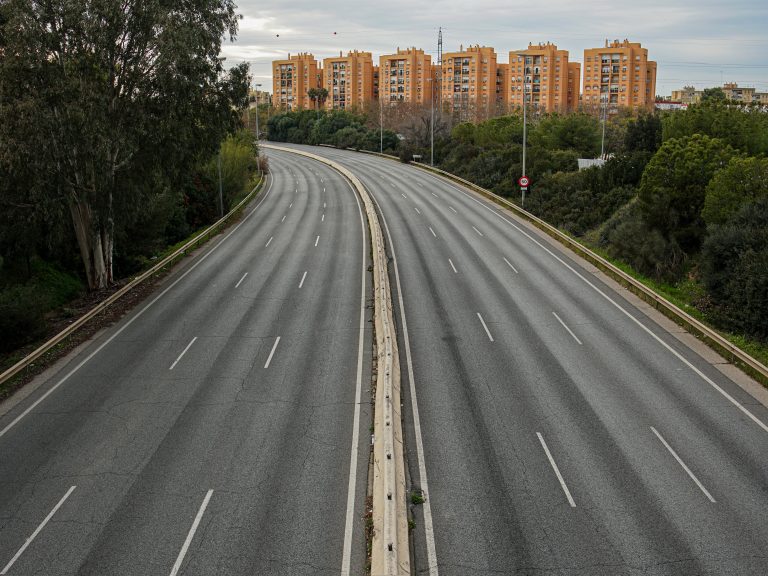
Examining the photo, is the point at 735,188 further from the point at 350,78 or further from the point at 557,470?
the point at 350,78

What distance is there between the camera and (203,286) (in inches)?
1133

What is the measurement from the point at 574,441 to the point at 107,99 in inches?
836

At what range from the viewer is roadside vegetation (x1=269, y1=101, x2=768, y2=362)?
2339cm

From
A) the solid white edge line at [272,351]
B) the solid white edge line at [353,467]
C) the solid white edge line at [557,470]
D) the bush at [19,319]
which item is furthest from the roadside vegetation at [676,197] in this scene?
the bush at [19,319]

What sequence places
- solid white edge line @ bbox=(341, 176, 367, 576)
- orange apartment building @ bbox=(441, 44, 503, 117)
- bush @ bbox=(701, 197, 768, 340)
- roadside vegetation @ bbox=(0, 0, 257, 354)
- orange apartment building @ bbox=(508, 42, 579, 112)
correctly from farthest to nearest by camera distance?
orange apartment building @ bbox=(441, 44, 503, 117)
orange apartment building @ bbox=(508, 42, 579, 112)
roadside vegetation @ bbox=(0, 0, 257, 354)
bush @ bbox=(701, 197, 768, 340)
solid white edge line @ bbox=(341, 176, 367, 576)

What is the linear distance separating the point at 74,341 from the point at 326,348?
8498mm

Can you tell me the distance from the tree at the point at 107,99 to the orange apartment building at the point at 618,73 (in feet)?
480

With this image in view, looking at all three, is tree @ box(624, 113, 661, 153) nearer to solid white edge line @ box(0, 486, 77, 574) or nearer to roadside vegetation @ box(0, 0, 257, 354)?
roadside vegetation @ box(0, 0, 257, 354)

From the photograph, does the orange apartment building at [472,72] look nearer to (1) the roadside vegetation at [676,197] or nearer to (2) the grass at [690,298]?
(1) the roadside vegetation at [676,197]

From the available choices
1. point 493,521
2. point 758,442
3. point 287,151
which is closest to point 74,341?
point 493,521

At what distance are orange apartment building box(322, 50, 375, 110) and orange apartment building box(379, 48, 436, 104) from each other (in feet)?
29.9

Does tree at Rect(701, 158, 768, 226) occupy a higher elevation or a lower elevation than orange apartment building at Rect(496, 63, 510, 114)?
lower

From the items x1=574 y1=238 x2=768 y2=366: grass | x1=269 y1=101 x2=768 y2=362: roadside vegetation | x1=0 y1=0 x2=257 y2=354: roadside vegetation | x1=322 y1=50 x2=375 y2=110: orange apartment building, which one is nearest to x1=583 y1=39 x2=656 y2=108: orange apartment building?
x1=322 y1=50 x2=375 y2=110: orange apartment building

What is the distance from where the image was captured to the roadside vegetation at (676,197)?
2339 cm
